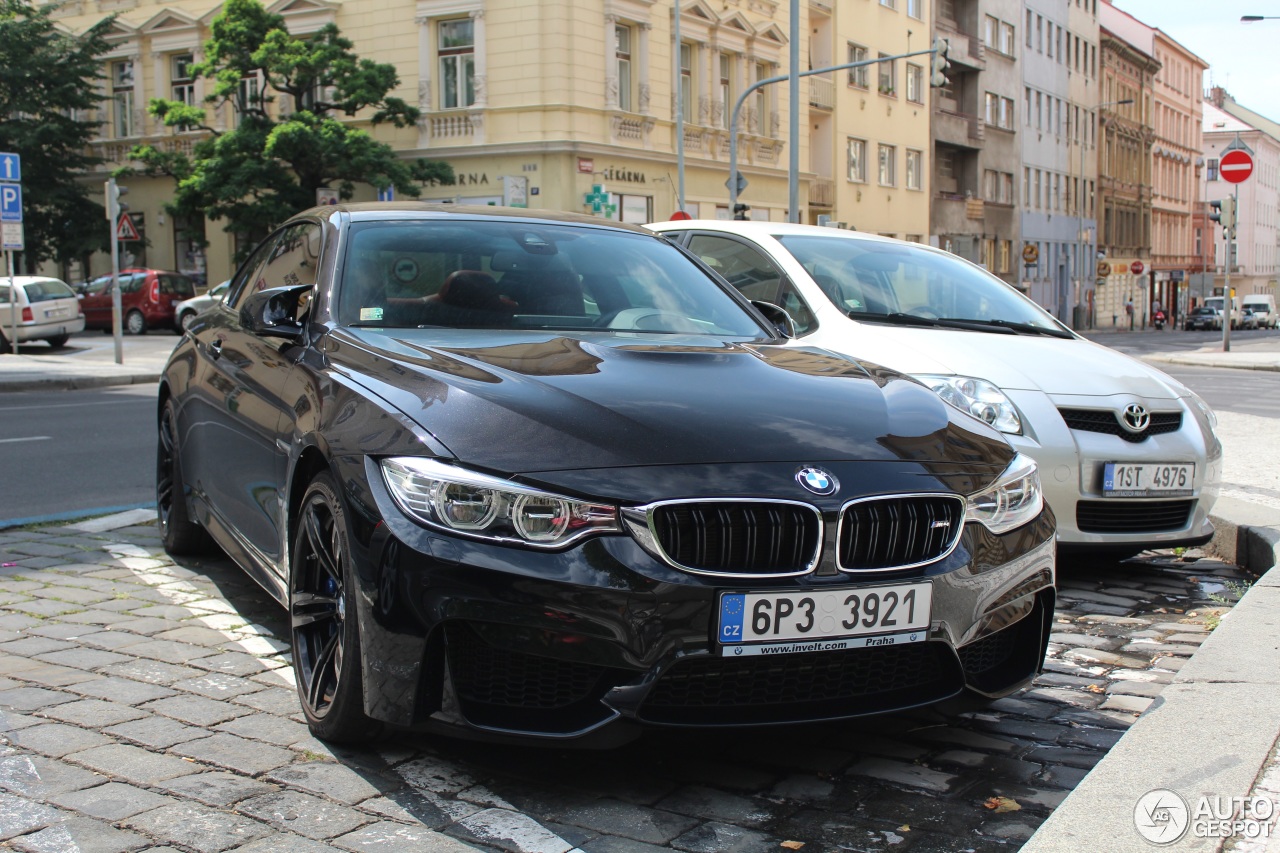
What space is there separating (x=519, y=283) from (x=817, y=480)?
1.72 m

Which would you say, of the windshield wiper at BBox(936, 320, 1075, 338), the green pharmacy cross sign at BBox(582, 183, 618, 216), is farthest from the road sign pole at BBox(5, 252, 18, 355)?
the windshield wiper at BBox(936, 320, 1075, 338)

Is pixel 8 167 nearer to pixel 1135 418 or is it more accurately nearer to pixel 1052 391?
pixel 1052 391

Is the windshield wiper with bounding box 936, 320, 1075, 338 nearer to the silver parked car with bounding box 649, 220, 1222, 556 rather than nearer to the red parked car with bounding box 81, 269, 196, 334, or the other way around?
the silver parked car with bounding box 649, 220, 1222, 556

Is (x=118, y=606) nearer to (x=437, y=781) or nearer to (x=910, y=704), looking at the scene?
(x=437, y=781)

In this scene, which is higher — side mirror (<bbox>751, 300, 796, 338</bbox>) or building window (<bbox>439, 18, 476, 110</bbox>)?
building window (<bbox>439, 18, 476, 110</bbox>)

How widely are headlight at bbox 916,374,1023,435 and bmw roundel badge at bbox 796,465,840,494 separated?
8.79 feet

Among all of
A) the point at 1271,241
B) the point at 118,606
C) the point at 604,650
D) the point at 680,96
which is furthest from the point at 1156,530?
the point at 1271,241

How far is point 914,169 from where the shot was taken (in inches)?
2200

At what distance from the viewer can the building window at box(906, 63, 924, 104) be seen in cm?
5491

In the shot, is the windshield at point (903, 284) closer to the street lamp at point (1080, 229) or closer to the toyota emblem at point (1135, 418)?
the toyota emblem at point (1135, 418)

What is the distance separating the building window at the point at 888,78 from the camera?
52438 mm

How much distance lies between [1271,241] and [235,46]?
363ft

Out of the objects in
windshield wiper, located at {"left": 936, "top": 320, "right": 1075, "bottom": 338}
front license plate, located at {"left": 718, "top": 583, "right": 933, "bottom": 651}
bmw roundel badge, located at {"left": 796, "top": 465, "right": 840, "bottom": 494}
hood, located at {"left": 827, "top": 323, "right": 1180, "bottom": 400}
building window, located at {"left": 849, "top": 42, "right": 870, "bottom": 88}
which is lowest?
front license plate, located at {"left": 718, "top": 583, "right": 933, "bottom": 651}

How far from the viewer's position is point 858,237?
25.8ft
